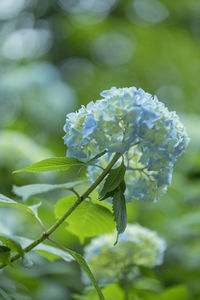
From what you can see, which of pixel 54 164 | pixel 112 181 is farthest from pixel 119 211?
pixel 54 164

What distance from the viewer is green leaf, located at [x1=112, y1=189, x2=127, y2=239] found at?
39.6 inches

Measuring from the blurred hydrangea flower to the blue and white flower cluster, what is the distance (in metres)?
0.58

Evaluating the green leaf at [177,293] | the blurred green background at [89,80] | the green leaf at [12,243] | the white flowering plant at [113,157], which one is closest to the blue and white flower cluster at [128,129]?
the white flowering plant at [113,157]

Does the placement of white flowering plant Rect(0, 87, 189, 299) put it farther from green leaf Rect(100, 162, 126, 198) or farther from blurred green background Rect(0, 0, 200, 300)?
blurred green background Rect(0, 0, 200, 300)

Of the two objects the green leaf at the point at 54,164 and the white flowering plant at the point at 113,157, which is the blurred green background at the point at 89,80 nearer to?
the white flowering plant at the point at 113,157

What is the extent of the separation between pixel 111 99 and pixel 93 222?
1.49 ft

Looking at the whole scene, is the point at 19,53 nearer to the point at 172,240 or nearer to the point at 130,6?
the point at 130,6

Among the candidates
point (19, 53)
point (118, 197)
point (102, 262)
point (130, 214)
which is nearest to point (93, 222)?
point (118, 197)

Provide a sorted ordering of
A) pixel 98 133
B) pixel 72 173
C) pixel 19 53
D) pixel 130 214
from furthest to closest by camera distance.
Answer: pixel 19 53, pixel 72 173, pixel 130 214, pixel 98 133

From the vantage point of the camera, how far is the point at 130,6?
506cm

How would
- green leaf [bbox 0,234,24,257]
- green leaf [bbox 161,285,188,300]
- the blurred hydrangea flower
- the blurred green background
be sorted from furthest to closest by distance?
the blurred green background
green leaf [bbox 161,285,188,300]
the blurred hydrangea flower
green leaf [bbox 0,234,24,257]

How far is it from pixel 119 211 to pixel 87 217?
0.28 meters

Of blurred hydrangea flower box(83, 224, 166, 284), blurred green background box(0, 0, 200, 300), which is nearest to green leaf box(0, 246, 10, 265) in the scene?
blurred hydrangea flower box(83, 224, 166, 284)

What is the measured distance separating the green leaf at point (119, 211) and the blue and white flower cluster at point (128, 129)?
0.38ft
